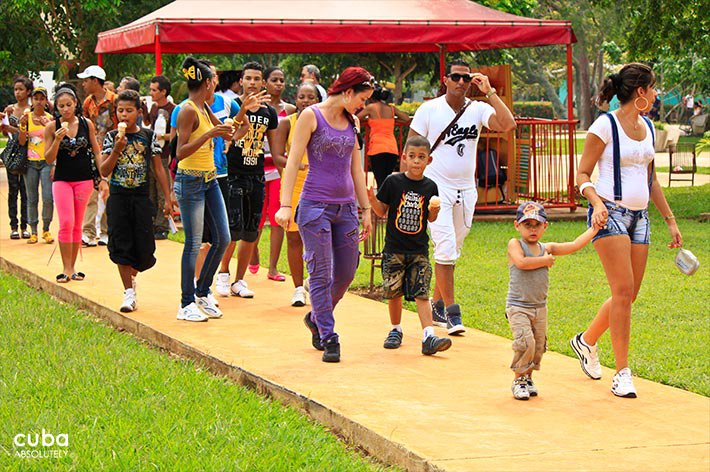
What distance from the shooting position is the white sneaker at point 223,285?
34.3 feet

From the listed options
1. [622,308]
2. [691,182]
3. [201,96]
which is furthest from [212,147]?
[691,182]

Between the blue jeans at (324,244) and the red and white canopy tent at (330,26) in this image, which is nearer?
the blue jeans at (324,244)

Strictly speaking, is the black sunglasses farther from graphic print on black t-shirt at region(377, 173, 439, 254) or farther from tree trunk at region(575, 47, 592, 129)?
tree trunk at region(575, 47, 592, 129)

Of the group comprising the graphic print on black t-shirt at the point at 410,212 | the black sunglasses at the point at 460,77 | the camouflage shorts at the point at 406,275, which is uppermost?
the black sunglasses at the point at 460,77

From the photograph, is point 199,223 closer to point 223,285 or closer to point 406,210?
point 223,285

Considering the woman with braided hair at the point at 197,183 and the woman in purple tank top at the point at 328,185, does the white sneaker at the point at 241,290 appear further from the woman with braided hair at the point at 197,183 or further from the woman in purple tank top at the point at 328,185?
the woman in purple tank top at the point at 328,185

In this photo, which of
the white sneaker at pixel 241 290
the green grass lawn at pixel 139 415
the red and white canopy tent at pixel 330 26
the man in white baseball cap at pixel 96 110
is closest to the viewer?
the green grass lawn at pixel 139 415

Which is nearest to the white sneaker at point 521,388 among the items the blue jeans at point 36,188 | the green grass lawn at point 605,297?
the green grass lawn at point 605,297

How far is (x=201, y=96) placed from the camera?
9.04 m

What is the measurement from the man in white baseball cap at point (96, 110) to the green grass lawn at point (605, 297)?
1426mm

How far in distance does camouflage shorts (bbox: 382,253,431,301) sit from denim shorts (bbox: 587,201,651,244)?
1.38 meters

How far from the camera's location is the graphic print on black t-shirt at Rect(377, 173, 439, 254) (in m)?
8.09

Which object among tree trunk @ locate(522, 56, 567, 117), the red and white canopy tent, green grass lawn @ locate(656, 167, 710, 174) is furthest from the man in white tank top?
tree trunk @ locate(522, 56, 567, 117)

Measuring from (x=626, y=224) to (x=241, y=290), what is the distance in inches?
167
